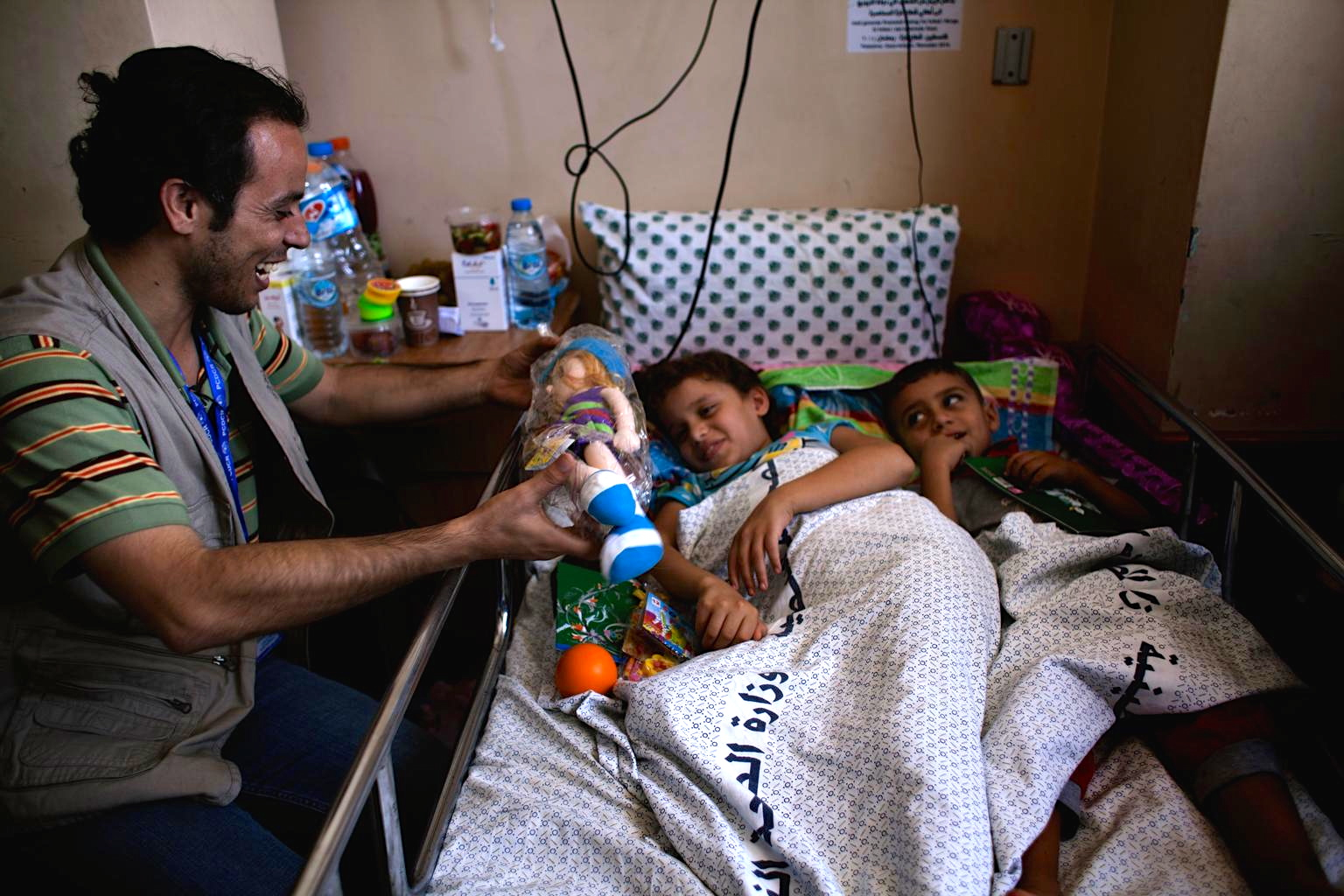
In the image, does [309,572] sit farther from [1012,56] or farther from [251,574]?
[1012,56]

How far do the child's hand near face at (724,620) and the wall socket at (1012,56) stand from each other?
5.56 ft

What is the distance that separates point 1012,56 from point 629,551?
6.55 ft

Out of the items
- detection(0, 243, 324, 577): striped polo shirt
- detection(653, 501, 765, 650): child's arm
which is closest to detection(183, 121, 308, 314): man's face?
detection(0, 243, 324, 577): striped polo shirt

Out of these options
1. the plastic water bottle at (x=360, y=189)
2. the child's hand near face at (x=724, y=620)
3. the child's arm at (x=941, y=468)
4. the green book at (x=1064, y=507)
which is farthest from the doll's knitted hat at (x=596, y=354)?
the plastic water bottle at (x=360, y=189)

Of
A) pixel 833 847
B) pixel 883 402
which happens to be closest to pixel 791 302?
pixel 883 402

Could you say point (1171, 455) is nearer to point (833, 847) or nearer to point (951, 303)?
point (951, 303)

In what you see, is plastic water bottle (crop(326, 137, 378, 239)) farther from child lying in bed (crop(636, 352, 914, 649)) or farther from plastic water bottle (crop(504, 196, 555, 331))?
child lying in bed (crop(636, 352, 914, 649))

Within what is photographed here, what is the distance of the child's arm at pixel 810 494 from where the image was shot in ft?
5.92

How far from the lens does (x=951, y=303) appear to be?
2848mm

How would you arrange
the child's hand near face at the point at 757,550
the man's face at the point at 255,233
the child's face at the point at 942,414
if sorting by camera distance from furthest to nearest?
the child's face at the point at 942,414, the child's hand near face at the point at 757,550, the man's face at the point at 255,233

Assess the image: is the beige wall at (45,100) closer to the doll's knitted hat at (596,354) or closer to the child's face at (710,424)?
the doll's knitted hat at (596,354)

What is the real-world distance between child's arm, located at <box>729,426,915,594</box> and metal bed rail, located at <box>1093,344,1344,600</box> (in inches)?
20.7

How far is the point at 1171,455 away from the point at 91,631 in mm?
2209

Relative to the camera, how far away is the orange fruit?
1658mm
